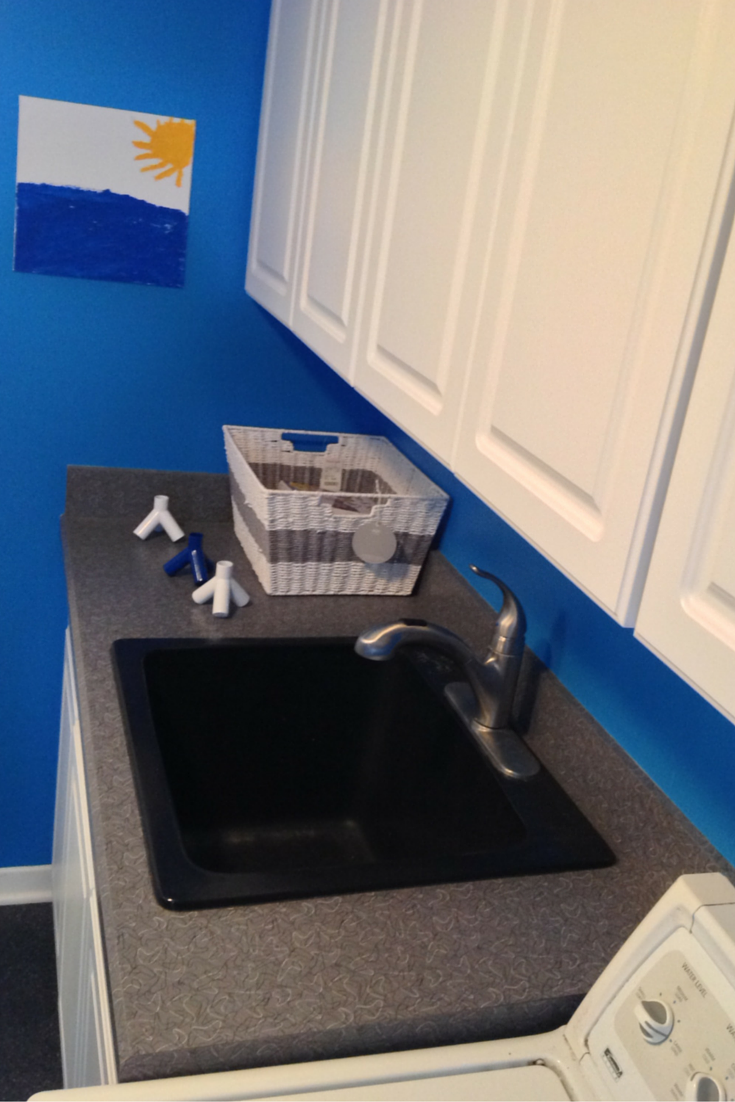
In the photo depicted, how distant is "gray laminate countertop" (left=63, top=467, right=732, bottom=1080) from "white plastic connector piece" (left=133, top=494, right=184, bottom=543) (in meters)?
0.55

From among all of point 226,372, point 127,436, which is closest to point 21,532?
point 127,436

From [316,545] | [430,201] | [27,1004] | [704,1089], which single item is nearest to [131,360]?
[316,545]

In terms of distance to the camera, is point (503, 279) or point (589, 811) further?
point (589, 811)

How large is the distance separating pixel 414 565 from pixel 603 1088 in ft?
3.58

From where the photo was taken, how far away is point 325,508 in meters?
1.67

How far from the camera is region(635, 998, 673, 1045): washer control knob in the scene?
734mm

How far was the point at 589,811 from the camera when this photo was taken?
4.04 ft

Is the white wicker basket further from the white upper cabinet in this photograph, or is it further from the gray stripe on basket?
the white upper cabinet

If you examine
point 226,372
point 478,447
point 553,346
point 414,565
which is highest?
point 553,346

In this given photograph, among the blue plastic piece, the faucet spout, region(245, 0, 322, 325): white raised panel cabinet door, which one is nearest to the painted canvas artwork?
region(245, 0, 322, 325): white raised panel cabinet door

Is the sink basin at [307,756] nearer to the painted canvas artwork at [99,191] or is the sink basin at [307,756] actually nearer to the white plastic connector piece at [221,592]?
the white plastic connector piece at [221,592]

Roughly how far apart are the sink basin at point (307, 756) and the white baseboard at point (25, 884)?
98cm

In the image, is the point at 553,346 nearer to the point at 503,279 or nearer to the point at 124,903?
the point at 503,279

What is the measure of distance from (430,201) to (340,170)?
34 cm
